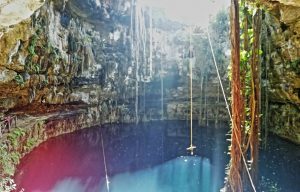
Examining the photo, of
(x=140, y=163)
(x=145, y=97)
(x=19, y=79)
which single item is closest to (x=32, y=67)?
(x=19, y=79)

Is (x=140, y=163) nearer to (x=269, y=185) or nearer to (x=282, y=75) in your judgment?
(x=269, y=185)

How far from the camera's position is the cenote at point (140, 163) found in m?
9.18

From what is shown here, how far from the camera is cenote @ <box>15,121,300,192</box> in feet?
30.1

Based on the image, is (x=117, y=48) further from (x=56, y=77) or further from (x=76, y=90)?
(x=56, y=77)

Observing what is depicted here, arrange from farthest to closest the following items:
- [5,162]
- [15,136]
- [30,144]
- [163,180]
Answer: [30,144], [163,180], [15,136], [5,162]

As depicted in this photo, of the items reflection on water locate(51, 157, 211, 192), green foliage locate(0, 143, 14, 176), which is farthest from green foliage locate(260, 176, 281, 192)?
green foliage locate(0, 143, 14, 176)

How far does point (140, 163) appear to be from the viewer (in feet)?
40.1

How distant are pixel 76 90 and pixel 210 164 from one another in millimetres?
7273

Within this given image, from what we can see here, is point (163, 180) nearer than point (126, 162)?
Yes

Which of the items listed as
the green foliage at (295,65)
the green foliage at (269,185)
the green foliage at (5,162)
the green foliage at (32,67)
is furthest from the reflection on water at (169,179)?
the green foliage at (32,67)

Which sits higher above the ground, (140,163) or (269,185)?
(269,185)

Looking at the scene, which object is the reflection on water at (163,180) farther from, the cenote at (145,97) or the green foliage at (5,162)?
the green foliage at (5,162)

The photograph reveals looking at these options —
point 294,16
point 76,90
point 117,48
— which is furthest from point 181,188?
point 117,48

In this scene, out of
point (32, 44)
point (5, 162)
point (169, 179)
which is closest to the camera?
point (5, 162)
